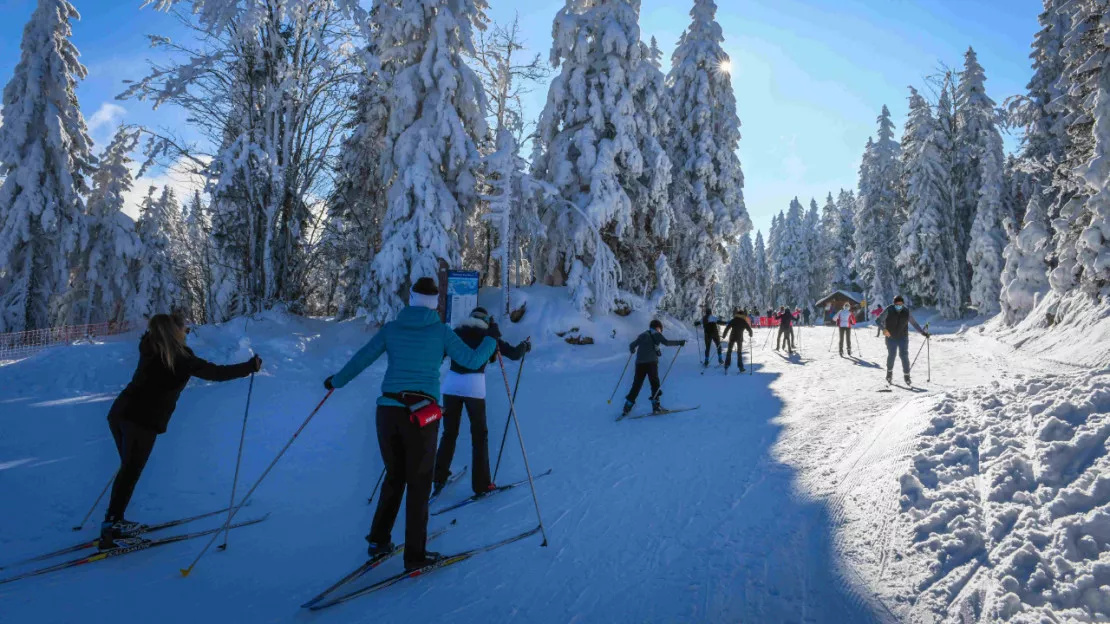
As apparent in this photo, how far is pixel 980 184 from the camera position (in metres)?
33.8

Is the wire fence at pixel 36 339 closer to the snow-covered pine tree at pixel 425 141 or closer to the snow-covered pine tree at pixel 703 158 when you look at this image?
the snow-covered pine tree at pixel 425 141

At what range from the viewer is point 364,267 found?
1878 cm

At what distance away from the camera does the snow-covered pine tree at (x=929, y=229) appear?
1331 inches

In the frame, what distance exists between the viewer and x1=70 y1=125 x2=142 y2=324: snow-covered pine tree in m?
22.6

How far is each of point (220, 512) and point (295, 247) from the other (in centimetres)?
1306

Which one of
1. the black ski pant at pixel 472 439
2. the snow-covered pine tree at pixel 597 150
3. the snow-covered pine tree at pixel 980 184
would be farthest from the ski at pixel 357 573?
the snow-covered pine tree at pixel 980 184

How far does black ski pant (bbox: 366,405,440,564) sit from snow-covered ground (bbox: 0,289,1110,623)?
387 millimetres

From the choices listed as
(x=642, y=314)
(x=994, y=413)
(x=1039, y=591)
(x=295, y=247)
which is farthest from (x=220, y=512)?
(x=642, y=314)

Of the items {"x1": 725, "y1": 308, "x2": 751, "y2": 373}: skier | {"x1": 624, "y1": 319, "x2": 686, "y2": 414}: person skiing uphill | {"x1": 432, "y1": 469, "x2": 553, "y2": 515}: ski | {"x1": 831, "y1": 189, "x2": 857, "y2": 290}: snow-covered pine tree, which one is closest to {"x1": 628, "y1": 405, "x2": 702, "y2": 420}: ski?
{"x1": 624, "y1": 319, "x2": 686, "y2": 414}: person skiing uphill

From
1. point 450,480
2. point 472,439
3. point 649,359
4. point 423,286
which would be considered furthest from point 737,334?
point 423,286

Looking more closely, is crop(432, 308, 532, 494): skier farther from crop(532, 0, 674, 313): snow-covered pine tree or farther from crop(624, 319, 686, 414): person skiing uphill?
crop(532, 0, 674, 313): snow-covered pine tree

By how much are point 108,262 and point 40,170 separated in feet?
14.3

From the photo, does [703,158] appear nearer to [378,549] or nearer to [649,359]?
[649,359]

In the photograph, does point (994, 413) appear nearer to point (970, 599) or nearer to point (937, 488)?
point (937, 488)
